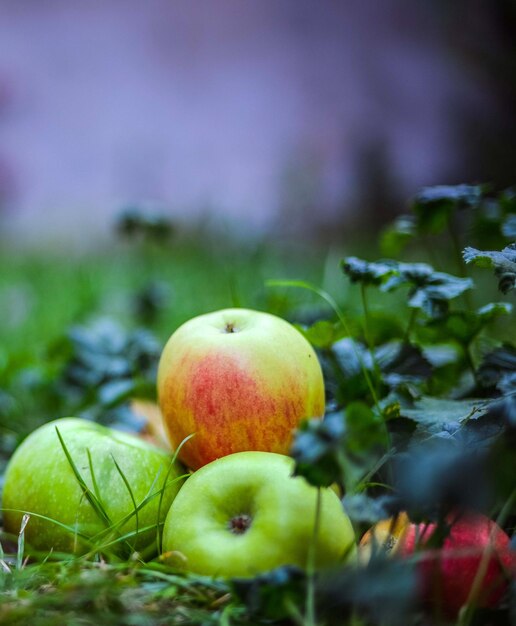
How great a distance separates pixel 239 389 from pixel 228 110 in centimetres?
426

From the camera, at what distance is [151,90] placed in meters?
5.25

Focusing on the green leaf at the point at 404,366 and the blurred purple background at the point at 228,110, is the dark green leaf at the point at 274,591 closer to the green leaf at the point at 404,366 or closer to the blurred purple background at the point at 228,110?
the green leaf at the point at 404,366

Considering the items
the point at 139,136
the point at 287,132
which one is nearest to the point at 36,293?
the point at 139,136

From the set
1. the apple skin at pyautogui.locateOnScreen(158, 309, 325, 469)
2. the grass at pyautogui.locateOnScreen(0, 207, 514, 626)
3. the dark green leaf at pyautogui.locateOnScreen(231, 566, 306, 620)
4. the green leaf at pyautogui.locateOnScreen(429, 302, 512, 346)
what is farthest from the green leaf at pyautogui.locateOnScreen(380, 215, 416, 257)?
the dark green leaf at pyautogui.locateOnScreen(231, 566, 306, 620)

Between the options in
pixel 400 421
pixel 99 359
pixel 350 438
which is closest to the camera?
pixel 350 438

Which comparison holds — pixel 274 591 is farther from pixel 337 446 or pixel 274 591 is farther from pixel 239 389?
pixel 239 389

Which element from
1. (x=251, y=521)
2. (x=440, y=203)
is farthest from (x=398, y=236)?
(x=251, y=521)

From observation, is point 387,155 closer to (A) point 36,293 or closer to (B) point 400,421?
(A) point 36,293

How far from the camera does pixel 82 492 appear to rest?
1231 mm

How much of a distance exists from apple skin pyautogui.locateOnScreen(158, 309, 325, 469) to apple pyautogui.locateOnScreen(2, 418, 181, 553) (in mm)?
87

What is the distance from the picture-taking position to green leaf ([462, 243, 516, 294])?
110 cm

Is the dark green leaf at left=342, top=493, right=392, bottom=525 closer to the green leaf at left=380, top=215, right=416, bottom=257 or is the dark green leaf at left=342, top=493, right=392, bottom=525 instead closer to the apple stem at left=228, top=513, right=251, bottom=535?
the apple stem at left=228, top=513, right=251, bottom=535

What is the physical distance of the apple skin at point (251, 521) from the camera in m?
1.01

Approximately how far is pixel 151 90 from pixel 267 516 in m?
4.64
